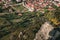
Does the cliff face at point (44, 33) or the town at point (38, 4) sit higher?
the cliff face at point (44, 33)

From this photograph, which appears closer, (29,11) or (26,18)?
(26,18)

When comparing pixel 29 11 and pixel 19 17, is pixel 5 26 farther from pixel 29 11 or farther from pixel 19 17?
pixel 29 11

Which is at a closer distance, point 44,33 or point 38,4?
point 44,33

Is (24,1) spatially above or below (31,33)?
below

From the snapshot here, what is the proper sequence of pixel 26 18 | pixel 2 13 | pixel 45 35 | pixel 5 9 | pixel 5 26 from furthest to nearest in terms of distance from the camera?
pixel 5 9, pixel 2 13, pixel 26 18, pixel 5 26, pixel 45 35

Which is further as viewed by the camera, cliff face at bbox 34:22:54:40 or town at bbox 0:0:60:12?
town at bbox 0:0:60:12

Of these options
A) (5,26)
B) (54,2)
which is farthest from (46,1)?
(5,26)

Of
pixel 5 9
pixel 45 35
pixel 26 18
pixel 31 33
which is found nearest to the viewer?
pixel 45 35

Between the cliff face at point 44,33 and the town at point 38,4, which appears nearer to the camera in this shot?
the cliff face at point 44,33

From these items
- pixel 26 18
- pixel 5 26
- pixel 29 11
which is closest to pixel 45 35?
pixel 5 26

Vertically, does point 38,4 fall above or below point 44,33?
below

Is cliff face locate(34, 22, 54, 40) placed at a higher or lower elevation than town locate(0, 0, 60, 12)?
higher
